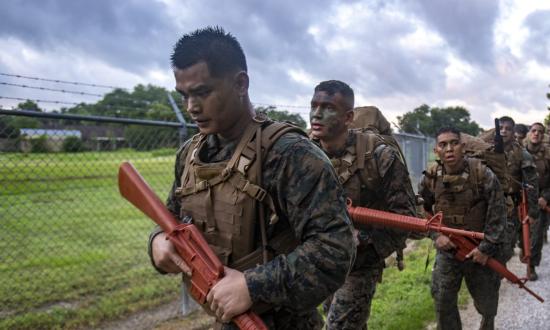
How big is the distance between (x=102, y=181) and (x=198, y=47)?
39.9ft

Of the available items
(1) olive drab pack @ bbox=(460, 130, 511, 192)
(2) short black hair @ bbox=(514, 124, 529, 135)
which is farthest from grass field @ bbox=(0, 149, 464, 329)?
(2) short black hair @ bbox=(514, 124, 529, 135)

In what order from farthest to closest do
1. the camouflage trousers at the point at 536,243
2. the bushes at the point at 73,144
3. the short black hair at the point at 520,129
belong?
1. the short black hair at the point at 520,129
2. the camouflage trousers at the point at 536,243
3. the bushes at the point at 73,144

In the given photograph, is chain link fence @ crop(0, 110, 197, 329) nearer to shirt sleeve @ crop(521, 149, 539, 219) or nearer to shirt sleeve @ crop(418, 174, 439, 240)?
shirt sleeve @ crop(418, 174, 439, 240)

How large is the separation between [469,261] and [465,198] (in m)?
0.53

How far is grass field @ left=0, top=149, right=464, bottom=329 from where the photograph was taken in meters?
4.54

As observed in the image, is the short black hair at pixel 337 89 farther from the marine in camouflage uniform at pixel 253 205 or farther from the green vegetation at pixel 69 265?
the green vegetation at pixel 69 265

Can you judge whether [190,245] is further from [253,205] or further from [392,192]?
[392,192]

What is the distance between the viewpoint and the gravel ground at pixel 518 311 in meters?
4.65

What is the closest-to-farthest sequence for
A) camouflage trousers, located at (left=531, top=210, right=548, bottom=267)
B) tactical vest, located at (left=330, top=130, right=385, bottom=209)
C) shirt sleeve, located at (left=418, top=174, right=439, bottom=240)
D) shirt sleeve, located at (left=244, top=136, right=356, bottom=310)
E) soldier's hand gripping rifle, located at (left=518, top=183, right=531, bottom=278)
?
shirt sleeve, located at (left=244, top=136, right=356, bottom=310)
tactical vest, located at (left=330, top=130, right=385, bottom=209)
shirt sleeve, located at (left=418, top=174, right=439, bottom=240)
soldier's hand gripping rifle, located at (left=518, top=183, right=531, bottom=278)
camouflage trousers, located at (left=531, top=210, right=548, bottom=267)

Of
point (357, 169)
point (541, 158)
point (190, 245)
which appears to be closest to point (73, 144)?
point (357, 169)

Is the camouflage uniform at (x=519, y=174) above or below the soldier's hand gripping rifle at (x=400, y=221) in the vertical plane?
above

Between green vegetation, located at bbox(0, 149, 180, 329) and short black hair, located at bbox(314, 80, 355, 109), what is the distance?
285 centimetres

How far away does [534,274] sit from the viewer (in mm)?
6285

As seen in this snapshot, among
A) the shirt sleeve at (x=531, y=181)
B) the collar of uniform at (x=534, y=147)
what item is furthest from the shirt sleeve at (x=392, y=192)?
the collar of uniform at (x=534, y=147)
